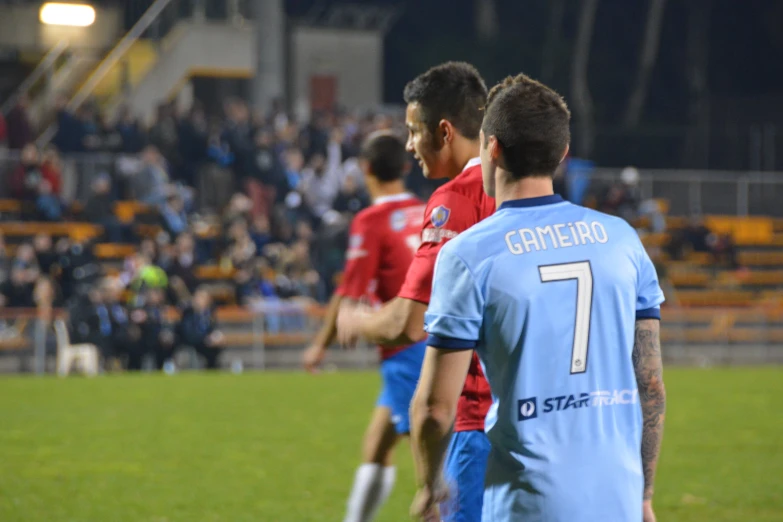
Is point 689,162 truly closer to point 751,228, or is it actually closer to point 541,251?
point 751,228

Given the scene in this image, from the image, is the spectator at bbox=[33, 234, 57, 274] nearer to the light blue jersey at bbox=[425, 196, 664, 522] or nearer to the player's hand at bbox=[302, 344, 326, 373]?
the player's hand at bbox=[302, 344, 326, 373]

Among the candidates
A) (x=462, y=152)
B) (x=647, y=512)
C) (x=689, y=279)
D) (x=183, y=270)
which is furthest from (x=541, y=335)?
(x=689, y=279)

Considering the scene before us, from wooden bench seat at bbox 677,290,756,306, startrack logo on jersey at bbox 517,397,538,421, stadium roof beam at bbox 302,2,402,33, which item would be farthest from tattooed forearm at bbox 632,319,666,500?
stadium roof beam at bbox 302,2,402,33

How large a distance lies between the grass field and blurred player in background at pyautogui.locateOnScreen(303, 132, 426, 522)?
149 cm

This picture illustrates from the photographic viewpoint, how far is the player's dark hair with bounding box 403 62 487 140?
4.26 meters

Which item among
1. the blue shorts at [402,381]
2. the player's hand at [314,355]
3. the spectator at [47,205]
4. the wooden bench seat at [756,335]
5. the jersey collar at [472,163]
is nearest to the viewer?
the jersey collar at [472,163]

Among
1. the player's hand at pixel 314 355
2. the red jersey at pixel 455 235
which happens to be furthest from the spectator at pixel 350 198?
the red jersey at pixel 455 235

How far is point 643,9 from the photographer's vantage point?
4381cm

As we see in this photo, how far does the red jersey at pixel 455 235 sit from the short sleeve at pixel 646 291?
2.84 ft

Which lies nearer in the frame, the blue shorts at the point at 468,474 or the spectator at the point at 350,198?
the blue shorts at the point at 468,474

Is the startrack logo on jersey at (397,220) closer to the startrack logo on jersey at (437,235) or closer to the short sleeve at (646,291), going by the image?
the startrack logo on jersey at (437,235)

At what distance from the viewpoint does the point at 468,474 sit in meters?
3.93

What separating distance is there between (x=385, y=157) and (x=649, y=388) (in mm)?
3161

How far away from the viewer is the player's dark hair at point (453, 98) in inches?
168
